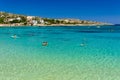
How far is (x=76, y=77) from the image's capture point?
61.1 feet

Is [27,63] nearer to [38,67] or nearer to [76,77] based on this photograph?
[38,67]

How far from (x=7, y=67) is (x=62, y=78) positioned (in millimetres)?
5506

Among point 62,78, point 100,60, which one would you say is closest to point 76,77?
point 62,78

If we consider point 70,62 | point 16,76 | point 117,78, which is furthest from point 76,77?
point 70,62

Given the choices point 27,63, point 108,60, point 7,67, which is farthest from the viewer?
point 108,60

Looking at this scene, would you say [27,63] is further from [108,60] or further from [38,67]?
[108,60]

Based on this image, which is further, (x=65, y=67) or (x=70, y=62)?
(x=70, y=62)

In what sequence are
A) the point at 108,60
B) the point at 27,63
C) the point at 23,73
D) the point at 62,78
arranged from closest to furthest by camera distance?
1. the point at 62,78
2. the point at 23,73
3. the point at 27,63
4. the point at 108,60

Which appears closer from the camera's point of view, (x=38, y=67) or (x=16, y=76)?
(x=16, y=76)

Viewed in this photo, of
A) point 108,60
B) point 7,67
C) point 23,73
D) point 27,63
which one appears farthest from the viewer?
point 108,60

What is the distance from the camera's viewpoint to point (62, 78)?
1831cm

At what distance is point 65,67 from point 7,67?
4545 millimetres

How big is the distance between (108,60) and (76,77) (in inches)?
296

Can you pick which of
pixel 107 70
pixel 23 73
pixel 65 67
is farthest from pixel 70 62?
pixel 23 73
